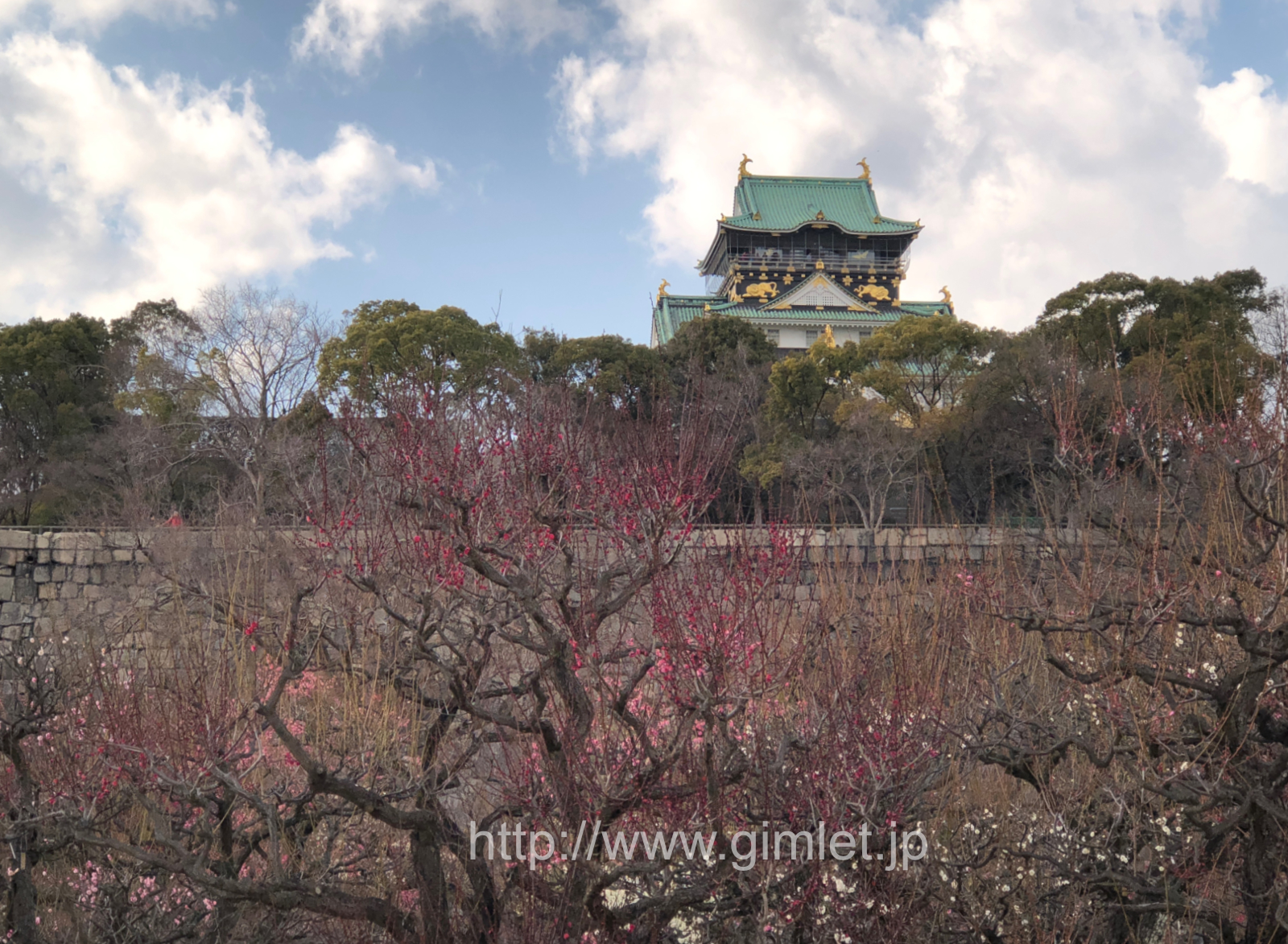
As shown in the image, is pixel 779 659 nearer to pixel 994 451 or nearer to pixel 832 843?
pixel 832 843

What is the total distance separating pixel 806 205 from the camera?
3506 centimetres

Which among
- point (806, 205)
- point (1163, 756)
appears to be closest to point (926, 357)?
point (1163, 756)

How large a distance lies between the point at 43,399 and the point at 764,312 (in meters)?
20.4

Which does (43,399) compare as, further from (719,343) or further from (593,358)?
(719,343)

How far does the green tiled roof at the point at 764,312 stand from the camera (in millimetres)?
30516

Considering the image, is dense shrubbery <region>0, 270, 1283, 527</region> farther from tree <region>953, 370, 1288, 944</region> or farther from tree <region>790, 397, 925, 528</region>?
tree <region>953, 370, 1288, 944</region>

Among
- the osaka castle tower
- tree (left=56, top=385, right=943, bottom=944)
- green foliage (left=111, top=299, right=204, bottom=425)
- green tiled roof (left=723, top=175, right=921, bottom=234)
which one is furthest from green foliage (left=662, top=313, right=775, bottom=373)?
tree (left=56, top=385, right=943, bottom=944)

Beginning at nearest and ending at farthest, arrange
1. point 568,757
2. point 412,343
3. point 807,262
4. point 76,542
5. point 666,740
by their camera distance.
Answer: point 568,757
point 666,740
point 76,542
point 412,343
point 807,262

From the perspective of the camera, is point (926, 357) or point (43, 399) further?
point (43, 399)

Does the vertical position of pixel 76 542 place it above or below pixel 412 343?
below

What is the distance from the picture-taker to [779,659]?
3.96 metres

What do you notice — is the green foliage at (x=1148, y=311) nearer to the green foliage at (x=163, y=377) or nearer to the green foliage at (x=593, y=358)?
the green foliage at (x=593, y=358)

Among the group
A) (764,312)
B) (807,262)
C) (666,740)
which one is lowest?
(666,740)

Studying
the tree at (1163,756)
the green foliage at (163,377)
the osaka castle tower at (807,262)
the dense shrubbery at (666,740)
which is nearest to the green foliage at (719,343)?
the osaka castle tower at (807,262)
